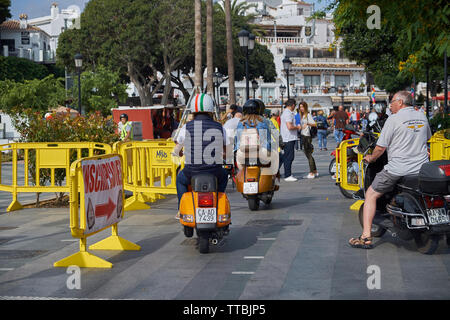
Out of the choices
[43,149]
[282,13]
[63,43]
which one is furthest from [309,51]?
[43,149]

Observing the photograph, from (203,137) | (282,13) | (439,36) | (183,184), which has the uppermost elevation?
(282,13)

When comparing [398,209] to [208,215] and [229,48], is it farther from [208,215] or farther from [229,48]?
[229,48]

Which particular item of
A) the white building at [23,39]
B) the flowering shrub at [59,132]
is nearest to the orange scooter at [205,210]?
the flowering shrub at [59,132]

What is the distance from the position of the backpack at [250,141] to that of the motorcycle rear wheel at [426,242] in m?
3.98

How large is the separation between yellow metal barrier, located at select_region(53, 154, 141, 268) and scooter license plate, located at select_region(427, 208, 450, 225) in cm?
333

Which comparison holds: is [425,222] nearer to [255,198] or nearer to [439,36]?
[439,36]

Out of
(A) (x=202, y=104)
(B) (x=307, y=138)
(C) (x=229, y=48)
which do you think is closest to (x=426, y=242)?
(A) (x=202, y=104)

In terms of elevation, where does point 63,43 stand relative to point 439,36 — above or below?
above

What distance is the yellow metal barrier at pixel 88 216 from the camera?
7.27 meters

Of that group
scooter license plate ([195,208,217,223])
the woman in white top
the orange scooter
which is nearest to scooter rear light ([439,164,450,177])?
the orange scooter

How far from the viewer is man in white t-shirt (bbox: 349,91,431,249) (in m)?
7.77

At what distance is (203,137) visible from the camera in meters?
8.17

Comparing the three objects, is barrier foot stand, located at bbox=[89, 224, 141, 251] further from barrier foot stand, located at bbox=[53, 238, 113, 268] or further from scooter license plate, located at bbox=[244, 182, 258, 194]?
scooter license plate, located at bbox=[244, 182, 258, 194]
